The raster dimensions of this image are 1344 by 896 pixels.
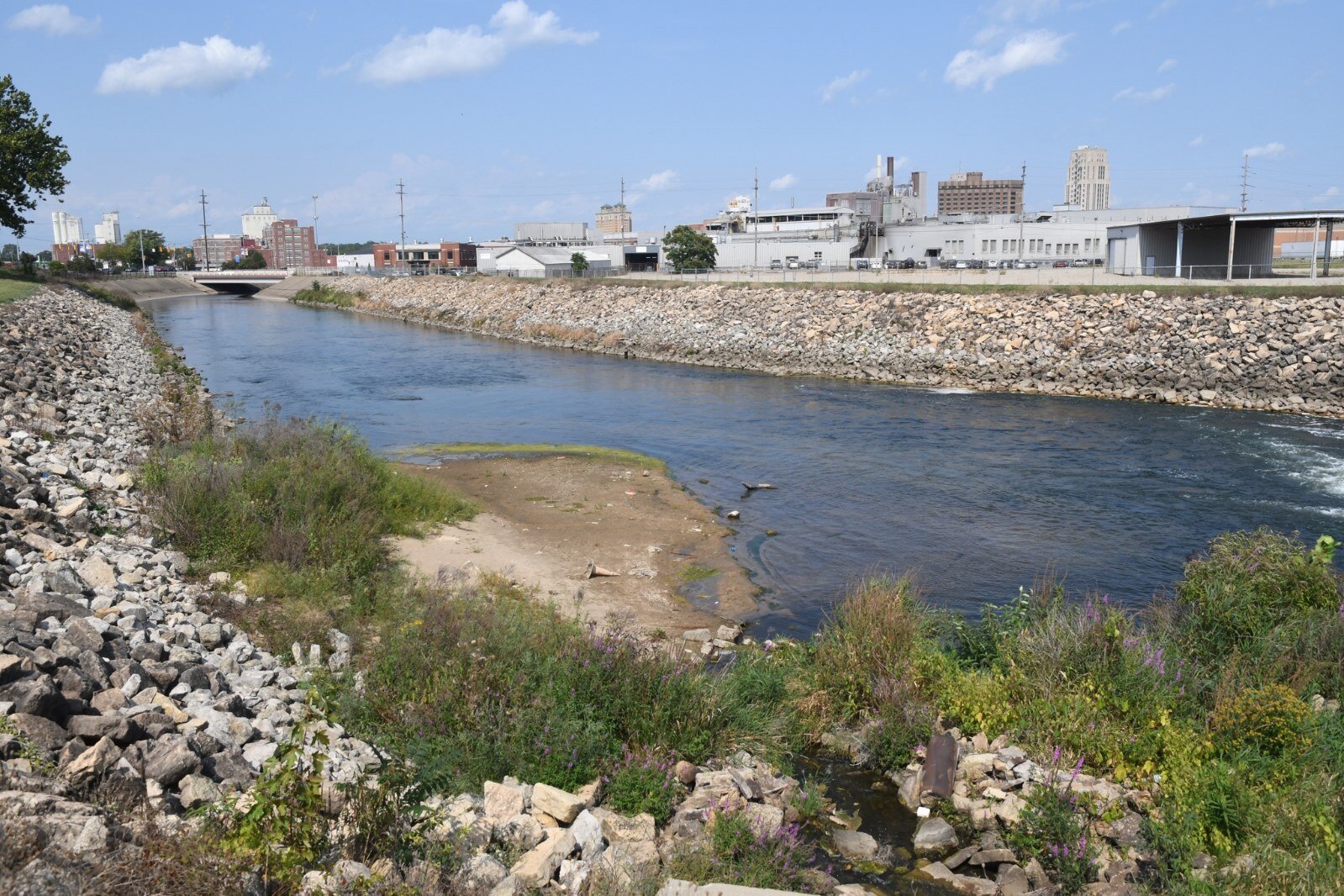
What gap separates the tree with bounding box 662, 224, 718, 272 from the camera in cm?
9394

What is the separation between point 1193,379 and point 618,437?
2163cm

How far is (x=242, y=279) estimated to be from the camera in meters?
122

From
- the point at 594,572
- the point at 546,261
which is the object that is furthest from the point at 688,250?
the point at 594,572

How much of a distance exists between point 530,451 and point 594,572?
12.1 metres

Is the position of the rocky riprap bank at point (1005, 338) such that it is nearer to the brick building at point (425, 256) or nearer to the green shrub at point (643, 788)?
the green shrub at point (643, 788)

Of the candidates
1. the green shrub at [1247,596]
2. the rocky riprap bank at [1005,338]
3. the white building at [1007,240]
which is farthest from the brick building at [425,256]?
the green shrub at [1247,596]

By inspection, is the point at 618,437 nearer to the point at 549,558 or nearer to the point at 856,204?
the point at 549,558

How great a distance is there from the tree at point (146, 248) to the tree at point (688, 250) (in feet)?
350

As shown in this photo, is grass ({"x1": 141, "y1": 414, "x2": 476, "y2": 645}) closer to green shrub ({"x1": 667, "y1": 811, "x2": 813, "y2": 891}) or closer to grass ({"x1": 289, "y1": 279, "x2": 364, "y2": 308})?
green shrub ({"x1": 667, "y1": 811, "x2": 813, "y2": 891})

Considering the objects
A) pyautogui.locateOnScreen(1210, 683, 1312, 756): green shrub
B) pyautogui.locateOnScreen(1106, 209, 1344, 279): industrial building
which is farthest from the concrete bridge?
pyautogui.locateOnScreen(1210, 683, 1312, 756): green shrub

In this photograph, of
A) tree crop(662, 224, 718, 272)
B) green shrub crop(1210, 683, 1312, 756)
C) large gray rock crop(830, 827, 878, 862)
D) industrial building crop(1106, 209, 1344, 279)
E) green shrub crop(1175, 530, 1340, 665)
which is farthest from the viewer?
tree crop(662, 224, 718, 272)

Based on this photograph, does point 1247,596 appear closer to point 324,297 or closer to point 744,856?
point 744,856

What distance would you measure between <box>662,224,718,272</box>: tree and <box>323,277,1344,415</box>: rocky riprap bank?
92.6 feet

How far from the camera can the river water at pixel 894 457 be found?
17422mm
